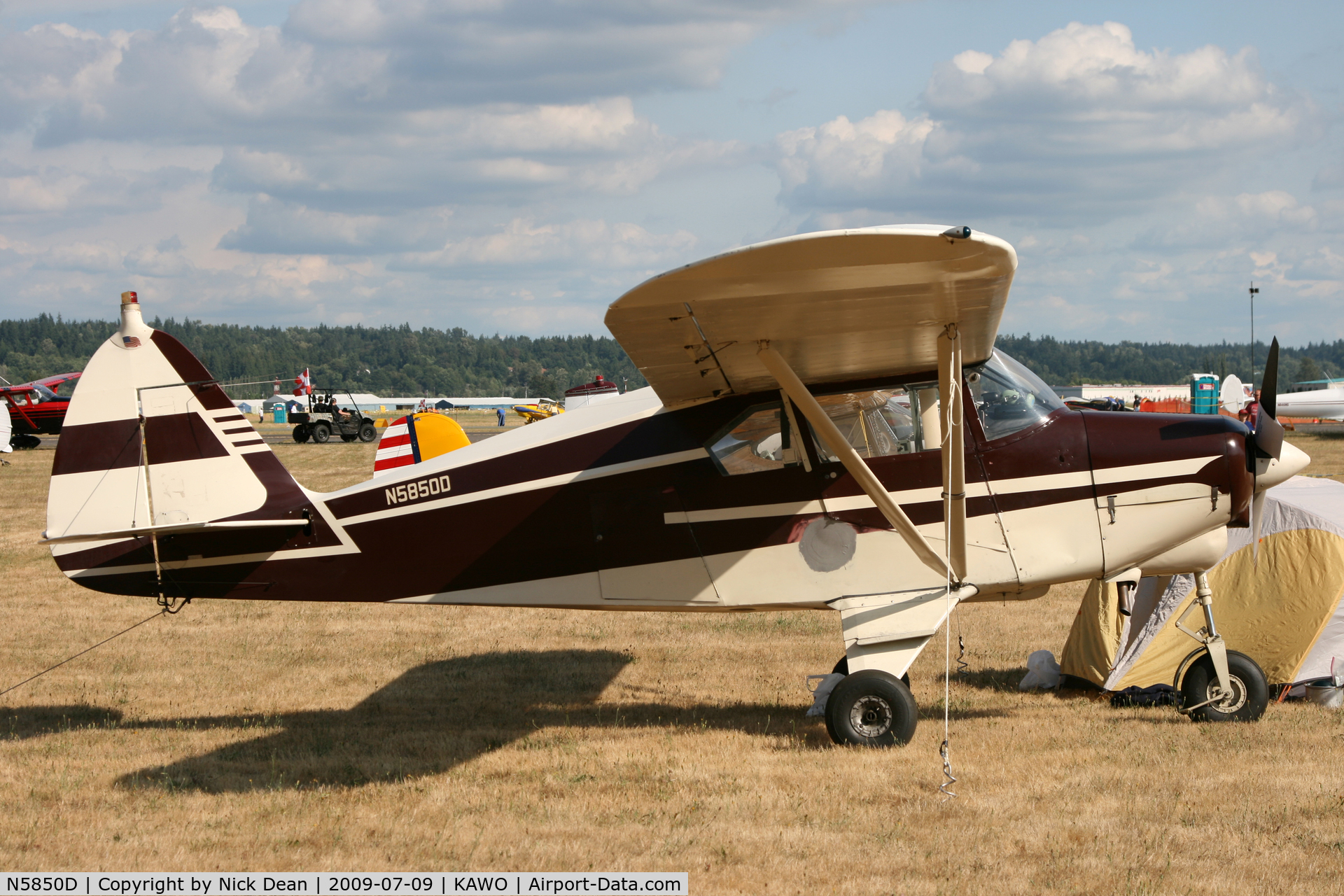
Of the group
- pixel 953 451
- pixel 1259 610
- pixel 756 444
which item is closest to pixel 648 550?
pixel 756 444

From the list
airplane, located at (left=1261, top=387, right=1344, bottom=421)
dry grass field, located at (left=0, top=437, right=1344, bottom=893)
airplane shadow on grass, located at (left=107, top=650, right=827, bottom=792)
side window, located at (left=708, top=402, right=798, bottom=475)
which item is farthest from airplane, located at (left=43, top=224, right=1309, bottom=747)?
airplane, located at (left=1261, top=387, right=1344, bottom=421)

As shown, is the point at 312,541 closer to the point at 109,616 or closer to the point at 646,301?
the point at 646,301

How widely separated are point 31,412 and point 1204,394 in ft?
159

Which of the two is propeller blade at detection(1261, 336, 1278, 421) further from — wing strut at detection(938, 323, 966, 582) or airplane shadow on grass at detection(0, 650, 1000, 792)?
airplane shadow on grass at detection(0, 650, 1000, 792)

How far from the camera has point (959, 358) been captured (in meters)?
5.69

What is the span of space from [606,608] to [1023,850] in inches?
120

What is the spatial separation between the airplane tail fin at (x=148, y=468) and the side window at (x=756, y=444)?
281cm

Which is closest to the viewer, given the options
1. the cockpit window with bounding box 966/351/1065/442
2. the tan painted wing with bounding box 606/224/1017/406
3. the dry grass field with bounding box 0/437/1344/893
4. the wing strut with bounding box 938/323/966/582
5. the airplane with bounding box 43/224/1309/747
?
the tan painted wing with bounding box 606/224/1017/406

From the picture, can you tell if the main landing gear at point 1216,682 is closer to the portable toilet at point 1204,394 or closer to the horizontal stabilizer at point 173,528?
the horizontal stabilizer at point 173,528

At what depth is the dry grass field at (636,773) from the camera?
469 cm

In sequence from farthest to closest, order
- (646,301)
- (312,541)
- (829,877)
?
(312,541) < (646,301) < (829,877)

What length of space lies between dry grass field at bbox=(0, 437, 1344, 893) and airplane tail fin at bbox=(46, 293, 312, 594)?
4.17 feet

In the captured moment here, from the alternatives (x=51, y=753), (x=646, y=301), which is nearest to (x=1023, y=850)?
(x=646, y=301)

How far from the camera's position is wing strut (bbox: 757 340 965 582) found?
18.8ft
